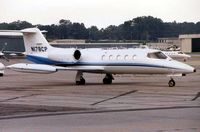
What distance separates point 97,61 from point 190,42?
12025 centimetres

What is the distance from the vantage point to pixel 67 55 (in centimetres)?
3266

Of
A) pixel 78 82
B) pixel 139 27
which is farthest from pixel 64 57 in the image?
pixel 139 27

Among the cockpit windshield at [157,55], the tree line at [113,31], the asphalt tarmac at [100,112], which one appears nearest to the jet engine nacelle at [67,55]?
the cockpit windshield at [157,55]

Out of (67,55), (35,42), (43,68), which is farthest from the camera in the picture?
(35,42)

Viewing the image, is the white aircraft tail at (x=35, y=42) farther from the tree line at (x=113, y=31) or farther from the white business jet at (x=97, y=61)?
the tree line at (x=113, y=31)

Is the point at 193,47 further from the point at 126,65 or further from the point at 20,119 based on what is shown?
the point at 20,119

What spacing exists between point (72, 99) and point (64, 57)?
1085cm

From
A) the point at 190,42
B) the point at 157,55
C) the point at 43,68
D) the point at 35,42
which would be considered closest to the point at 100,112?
the point at 157,55

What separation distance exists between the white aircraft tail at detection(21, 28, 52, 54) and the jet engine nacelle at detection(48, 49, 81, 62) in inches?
54.8

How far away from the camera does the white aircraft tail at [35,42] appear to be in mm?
34656

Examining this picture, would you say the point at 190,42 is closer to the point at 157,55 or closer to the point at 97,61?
the point at 97,61

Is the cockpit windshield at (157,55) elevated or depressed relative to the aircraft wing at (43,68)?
elevated

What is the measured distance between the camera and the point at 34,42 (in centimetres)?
3466

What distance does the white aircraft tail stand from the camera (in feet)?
114
